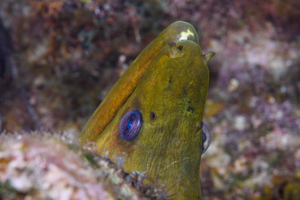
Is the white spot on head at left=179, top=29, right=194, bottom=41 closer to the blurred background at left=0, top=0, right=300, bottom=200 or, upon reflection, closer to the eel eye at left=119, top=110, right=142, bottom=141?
the eel eye at left=119, top=110, right=142, bottom=141

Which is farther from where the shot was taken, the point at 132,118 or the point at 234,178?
the point at 234,178

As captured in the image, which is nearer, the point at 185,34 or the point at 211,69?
the point at 185,34

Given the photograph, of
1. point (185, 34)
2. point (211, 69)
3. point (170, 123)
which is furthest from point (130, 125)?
point (211, 69)

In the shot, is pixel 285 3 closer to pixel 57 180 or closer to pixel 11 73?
pixel 57 180

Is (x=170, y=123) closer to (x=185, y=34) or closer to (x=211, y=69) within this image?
(x=185, y=34)

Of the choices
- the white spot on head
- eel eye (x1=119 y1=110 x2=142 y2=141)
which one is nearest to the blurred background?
the white spot on head

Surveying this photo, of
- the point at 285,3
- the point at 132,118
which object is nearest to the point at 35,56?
the point at 132,118

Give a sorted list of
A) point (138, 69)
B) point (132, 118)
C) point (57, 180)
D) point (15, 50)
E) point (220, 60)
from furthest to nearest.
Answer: point (220, 60) < point (15, 50) < point (138, 69) < point (132, 118) < point (57, 180)
